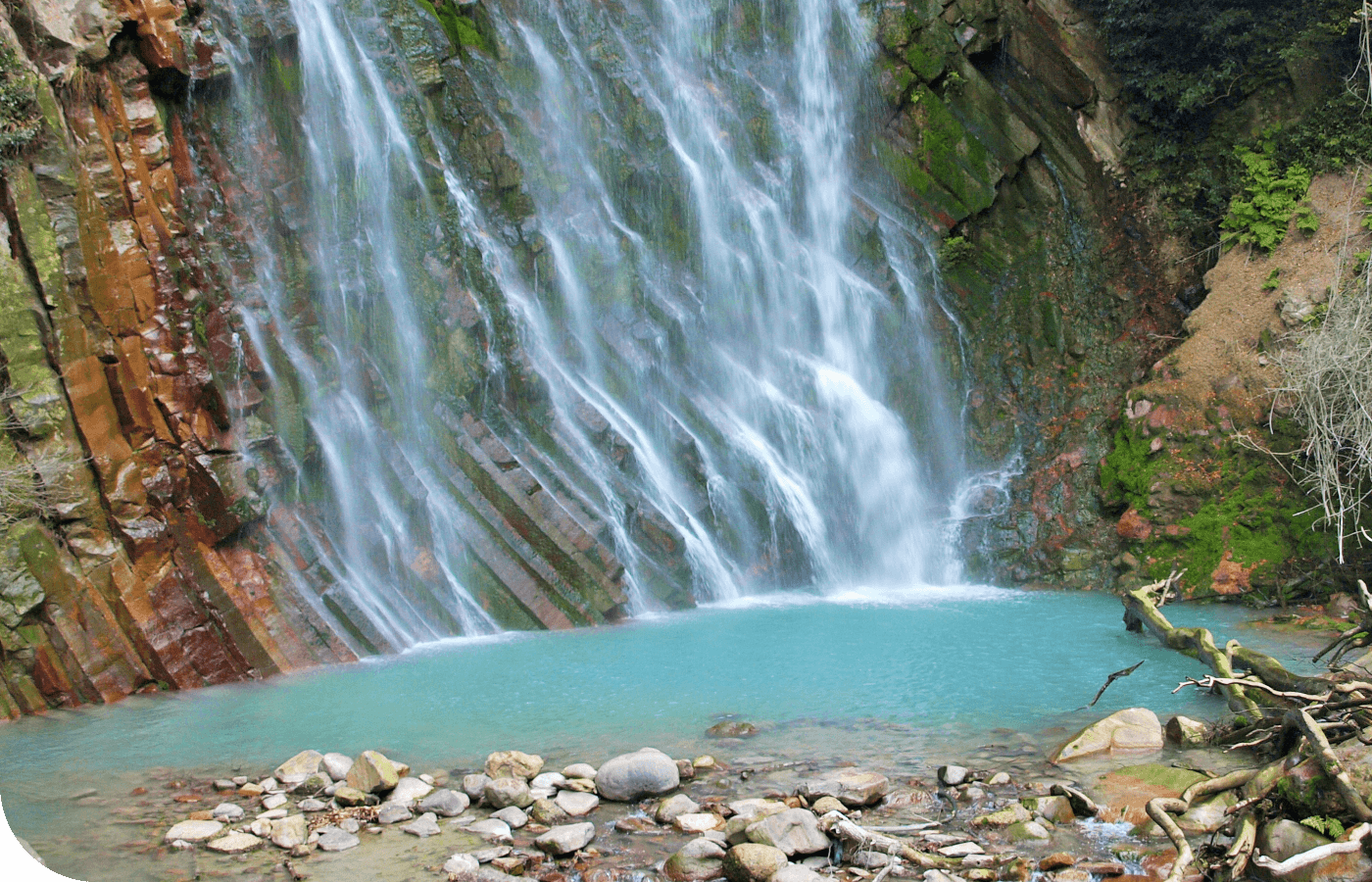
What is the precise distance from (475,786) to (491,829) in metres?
0.77

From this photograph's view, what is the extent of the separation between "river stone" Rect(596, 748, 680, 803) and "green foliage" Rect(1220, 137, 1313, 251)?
49.1ft

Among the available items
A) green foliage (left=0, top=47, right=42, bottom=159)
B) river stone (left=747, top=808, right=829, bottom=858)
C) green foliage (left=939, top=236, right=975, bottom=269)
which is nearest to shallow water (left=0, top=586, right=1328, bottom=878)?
river stone (left=747, top=808, right=829, bottom=858)

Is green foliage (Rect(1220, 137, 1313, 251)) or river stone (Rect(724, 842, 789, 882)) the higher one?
green foliage (Rect(1220, 137, 1313, 251))

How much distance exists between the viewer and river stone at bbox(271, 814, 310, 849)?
6273 mm

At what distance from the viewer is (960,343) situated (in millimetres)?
19266

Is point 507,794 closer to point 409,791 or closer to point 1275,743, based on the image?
point 409,791

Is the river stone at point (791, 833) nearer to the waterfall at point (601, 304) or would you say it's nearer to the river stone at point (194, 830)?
the river stone at point (194, 830)

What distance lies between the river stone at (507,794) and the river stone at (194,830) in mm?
1842

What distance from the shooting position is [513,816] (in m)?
6.55

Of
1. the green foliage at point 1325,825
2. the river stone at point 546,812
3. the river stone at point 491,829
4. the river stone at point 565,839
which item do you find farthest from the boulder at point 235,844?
the green foliage at point 1325,825

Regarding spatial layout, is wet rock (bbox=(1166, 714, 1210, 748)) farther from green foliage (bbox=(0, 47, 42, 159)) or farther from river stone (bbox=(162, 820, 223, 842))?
green foliage (bbox=(0, 47, 42, 159))

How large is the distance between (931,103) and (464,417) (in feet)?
40.1

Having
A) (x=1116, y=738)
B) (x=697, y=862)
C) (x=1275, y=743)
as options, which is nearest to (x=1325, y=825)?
(x=1275, y=743)

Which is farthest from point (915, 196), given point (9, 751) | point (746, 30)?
point (9, 751)
